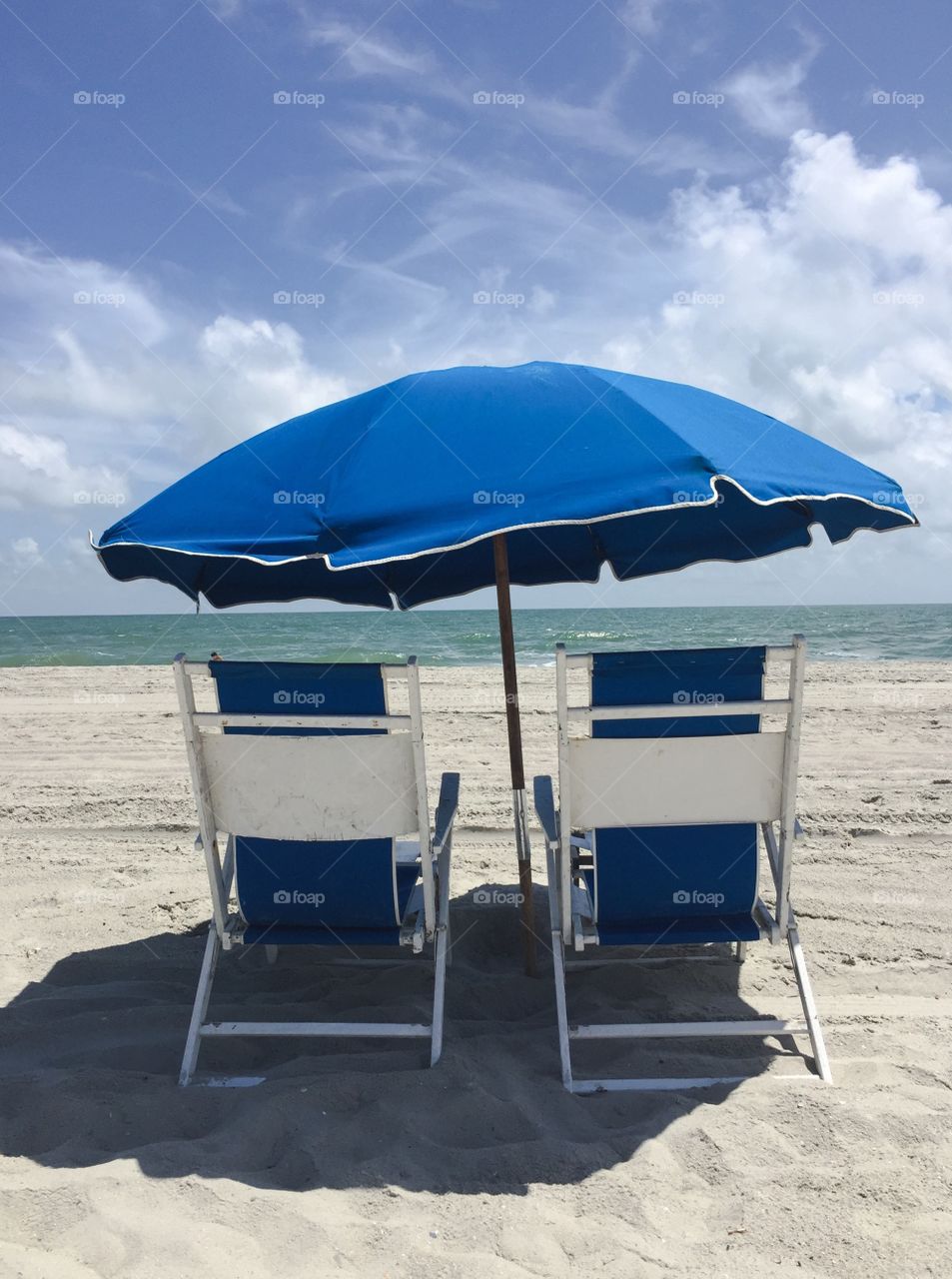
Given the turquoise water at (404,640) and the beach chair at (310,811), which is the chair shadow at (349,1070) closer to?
the beach chair at (310,811)

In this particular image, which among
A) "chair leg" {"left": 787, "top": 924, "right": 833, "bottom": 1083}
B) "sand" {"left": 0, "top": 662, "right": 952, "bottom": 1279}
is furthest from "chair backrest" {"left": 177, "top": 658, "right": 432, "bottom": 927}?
"chair leg" {"left": 787, "top": 924, "right": 833, "bottom": 1083}

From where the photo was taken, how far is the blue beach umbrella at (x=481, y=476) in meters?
2.19

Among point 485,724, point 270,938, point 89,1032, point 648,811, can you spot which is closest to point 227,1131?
point 270,938

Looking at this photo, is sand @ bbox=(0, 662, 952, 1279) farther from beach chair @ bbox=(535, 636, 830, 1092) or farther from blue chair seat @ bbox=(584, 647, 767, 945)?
blue chair seat @ bbox=(584, 647, 767, 945)

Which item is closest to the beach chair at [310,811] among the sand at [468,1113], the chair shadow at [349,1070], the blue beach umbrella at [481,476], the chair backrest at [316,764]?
the chair backrest at [316,764]

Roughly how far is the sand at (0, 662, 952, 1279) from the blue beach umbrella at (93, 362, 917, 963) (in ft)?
2.39

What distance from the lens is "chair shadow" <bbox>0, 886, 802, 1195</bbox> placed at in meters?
2.24

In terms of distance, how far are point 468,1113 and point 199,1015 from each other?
0.92 meters

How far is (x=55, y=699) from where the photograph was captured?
38.6 ft

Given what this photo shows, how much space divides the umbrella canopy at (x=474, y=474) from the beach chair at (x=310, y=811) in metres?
0.47

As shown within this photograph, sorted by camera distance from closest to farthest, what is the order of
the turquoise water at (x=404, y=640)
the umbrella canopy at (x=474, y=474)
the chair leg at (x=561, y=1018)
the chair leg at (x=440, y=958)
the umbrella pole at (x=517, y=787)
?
the umbrella canopy at (x=474, y=474) < the chair leg at (x=561, y=1018) < the chair leg at (x=440, y=958) < the umbrella pole at (x=517, y=787) < the turquoise water at (x=404, y=640)

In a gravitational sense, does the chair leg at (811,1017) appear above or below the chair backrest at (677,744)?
below

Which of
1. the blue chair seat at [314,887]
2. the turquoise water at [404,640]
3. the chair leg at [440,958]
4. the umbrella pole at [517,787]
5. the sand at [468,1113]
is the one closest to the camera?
the sand at [468,1113]

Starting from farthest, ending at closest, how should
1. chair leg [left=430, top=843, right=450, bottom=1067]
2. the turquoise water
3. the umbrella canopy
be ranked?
the turquoise water, chair leg [left=430, top=843, right=450, bottom=1067], the umbrella canopy
